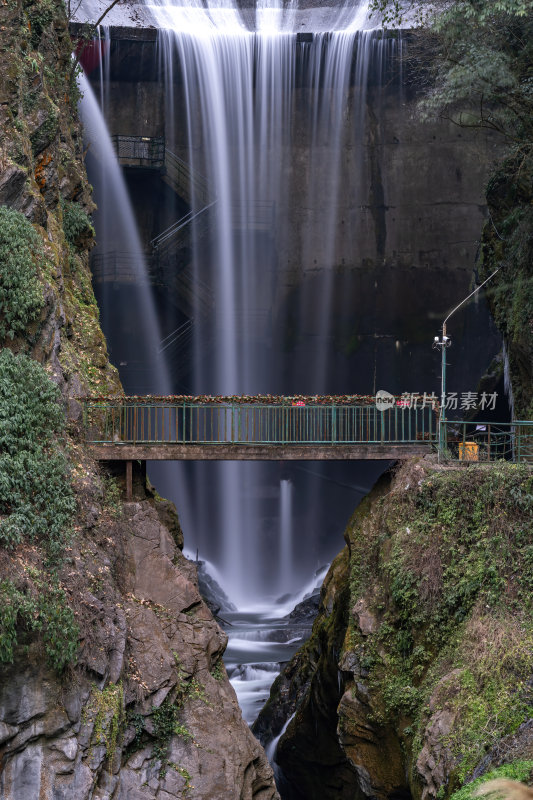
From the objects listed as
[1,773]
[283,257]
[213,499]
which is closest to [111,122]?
[283,257]

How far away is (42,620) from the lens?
11953mm

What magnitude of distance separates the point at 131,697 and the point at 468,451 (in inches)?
301

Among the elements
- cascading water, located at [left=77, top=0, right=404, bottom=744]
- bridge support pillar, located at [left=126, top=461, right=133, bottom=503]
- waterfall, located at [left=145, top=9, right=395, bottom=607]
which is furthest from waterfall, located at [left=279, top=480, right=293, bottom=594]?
bridge support pillar, located at [left=126, top=461, right=133, bottom=503]

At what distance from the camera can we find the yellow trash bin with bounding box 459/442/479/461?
15835mm

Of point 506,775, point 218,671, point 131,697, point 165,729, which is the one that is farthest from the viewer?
point 218,671

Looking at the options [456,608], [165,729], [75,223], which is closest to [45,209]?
[75,223]

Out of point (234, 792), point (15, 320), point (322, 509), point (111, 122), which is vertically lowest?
point (322, 509)

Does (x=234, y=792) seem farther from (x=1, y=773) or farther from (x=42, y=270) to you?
(x=42, y=270)

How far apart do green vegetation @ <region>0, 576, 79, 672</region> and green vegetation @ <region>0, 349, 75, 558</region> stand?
2.79 ft

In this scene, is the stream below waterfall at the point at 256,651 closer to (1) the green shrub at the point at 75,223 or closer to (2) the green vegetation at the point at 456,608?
(2) the green vegetation at the point at 456,608

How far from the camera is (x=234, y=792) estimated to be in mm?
13422

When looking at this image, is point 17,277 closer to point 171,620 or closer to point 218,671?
point 171,620

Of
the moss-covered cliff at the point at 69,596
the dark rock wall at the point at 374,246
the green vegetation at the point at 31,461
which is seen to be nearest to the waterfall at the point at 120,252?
the dark rock wall at the point at 374,246

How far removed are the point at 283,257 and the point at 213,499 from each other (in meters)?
9.39
